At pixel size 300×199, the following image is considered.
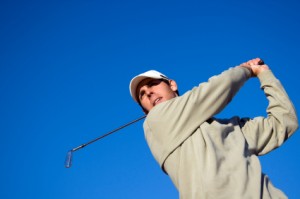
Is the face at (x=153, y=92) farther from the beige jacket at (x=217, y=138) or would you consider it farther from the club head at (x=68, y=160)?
the club head at (x=68, y=160)

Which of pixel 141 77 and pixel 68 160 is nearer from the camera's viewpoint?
pixel 141 77

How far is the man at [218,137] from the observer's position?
2.12m

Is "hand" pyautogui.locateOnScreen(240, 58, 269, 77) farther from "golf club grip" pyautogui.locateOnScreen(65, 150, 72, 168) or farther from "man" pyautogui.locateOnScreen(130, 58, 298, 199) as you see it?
"golf club grip" pyautogui.locateOnScreen(65, 150, 72, 168)

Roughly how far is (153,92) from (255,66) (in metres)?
1.02

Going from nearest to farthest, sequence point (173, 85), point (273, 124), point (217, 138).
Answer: point (217, 138) < point (273, 124) < point (173, 85)

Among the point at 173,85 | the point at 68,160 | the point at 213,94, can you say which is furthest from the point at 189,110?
the point at 68,160

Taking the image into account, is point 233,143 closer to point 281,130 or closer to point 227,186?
point 227,186

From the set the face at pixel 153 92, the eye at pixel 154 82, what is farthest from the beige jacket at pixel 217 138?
the eye at pixel 154 82

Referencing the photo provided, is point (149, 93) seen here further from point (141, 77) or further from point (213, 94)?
point (213, 94)

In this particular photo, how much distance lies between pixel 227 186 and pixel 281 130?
2.99 ft

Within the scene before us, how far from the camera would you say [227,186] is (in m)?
2.08

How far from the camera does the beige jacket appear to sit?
2121mm

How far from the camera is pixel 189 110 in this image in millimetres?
2521

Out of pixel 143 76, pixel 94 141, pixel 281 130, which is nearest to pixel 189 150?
pixel 281 130
